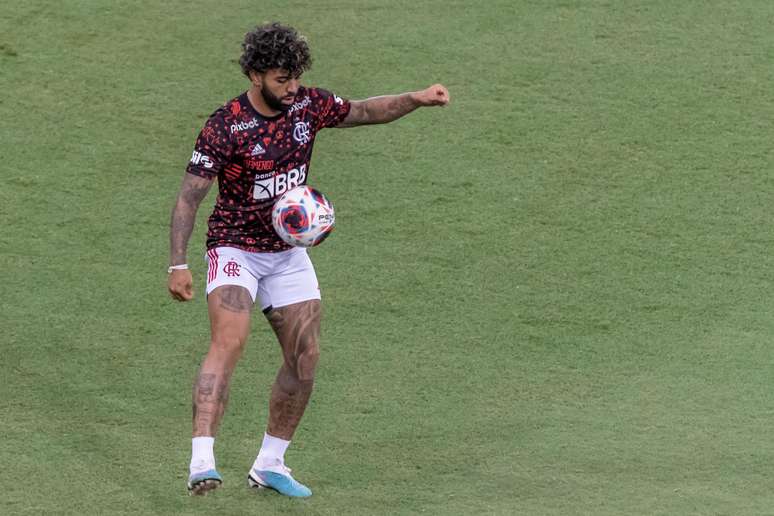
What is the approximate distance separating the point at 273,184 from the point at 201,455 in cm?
145

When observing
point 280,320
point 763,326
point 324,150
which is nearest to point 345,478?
point 280,320

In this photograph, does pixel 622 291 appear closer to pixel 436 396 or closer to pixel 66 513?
pixel 436 396

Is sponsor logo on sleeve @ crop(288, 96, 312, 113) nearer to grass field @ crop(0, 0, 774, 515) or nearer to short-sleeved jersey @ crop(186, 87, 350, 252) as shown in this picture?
short-sleeved jersey @ crop(186, 87, 350, 252)

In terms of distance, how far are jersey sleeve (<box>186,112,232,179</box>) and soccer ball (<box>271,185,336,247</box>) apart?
376 mm

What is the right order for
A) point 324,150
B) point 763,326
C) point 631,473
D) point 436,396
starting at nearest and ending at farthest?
point 631,473 → point 436,396 → point 763,326 → point 324,150

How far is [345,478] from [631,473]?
1.56 m

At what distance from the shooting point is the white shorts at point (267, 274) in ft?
24.5

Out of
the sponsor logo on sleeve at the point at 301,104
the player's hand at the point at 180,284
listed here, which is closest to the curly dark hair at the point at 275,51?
the sponsor logo on sleeve at the point at 301,104

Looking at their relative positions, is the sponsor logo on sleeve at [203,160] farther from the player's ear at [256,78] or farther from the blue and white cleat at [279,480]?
the blue and white cleat at [279,480]

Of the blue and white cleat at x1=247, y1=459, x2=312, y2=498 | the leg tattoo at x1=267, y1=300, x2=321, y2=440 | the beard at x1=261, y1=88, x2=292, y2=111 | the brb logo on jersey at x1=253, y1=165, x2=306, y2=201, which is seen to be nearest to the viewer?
the beard at x1=261, y1=88, x2=292, y2=111

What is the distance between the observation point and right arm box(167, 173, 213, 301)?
7191mm

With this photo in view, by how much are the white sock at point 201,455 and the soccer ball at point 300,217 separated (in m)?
1.12

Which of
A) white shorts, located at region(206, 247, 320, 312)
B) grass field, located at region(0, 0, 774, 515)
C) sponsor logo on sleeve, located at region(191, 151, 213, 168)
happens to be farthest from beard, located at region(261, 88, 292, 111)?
grass field, located at region(0, 0, 774, 515)

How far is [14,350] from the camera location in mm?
9234
